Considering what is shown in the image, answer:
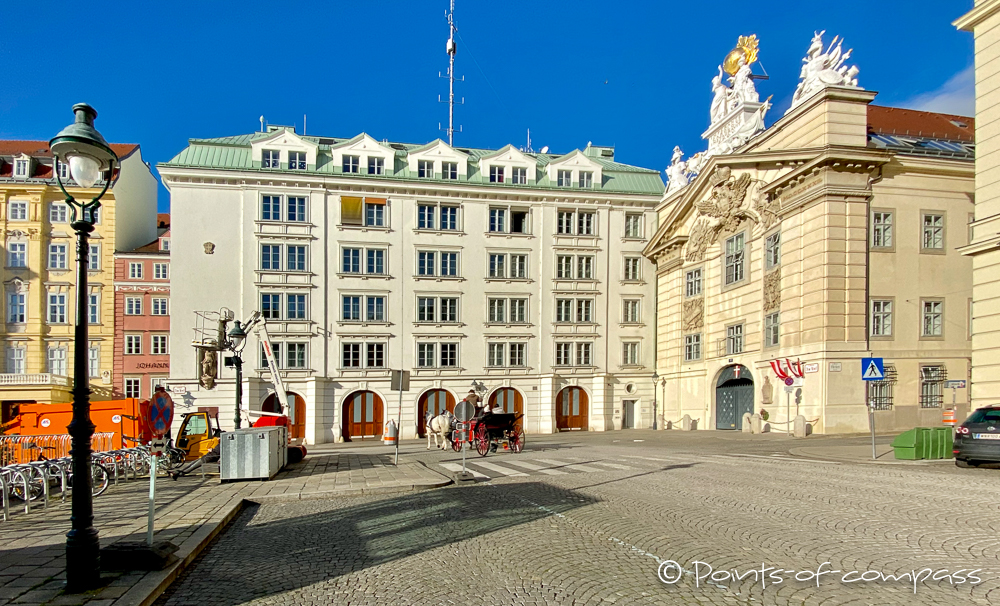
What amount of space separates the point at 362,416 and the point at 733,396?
65.0 ft

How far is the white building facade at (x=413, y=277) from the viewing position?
4144 centimetres

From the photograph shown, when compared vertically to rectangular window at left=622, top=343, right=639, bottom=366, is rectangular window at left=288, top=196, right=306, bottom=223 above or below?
above

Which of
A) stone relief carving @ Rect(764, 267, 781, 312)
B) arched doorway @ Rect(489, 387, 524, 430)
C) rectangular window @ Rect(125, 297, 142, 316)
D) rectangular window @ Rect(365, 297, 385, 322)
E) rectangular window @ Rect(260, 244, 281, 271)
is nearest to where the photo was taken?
stone relief carving @ Rect(764, 267, 781, 312)

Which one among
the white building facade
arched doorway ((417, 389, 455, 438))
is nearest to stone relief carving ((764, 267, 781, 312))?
the white building facade

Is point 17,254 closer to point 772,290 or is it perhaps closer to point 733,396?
point 733,396

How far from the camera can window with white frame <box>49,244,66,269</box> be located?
5078 cm

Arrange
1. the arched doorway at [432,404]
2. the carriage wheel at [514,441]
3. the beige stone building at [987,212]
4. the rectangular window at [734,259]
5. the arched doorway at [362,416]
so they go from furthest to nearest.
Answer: the arched doorway at [432,404], the arched doorway at [362,416], the rectangular window at [734,259], the carriage wheel at [514,441], the beige stone building at [987,212]

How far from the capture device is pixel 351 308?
140ft

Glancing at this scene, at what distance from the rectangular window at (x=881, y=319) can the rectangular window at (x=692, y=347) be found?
452 inches

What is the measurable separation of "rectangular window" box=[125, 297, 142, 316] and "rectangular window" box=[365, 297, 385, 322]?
18.3 meters

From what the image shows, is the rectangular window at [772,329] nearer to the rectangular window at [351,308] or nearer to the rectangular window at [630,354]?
the rectangular window at [630,354]

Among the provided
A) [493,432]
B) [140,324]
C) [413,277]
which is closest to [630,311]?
[413,277]

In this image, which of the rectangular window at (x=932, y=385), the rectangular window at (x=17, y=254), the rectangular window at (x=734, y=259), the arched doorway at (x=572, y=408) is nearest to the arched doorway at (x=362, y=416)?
the arched doorway at (x=572, y=408)

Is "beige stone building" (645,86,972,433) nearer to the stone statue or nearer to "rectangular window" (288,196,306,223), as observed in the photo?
the stone statue
